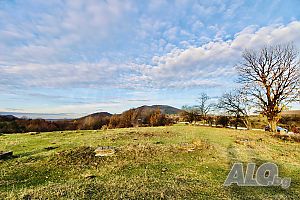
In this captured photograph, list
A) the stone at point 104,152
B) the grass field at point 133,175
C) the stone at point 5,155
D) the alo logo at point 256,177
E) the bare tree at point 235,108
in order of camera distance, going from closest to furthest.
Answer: the grass field at point 133,175 → the alo logo at point 256,177 → the stone at point 5,155 → the stone at point 104,152 → the bare tree at point 235,108

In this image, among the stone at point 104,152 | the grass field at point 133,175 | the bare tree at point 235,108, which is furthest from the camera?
the bare tree at point 235,108

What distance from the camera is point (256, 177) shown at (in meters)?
6.05

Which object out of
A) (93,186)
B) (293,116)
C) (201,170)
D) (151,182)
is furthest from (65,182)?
(293,116)

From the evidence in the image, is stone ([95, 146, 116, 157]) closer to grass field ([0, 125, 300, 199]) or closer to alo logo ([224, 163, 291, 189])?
grass field ([0, 125, 300, 199])

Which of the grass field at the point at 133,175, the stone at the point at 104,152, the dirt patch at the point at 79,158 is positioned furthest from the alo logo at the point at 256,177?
the stone at the point at 104,152

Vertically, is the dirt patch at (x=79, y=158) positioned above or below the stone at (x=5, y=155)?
below

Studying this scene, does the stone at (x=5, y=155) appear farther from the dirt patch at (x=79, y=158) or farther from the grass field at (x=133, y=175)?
the dirt patch at (x=79, y=158)

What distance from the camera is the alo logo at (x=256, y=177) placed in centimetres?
560

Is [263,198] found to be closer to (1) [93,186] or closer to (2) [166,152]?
(1) [93,186]

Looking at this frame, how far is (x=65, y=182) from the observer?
212 inches

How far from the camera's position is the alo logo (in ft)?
18.4

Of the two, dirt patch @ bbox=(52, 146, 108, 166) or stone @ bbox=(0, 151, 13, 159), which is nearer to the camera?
dirt patch @ bbox=(52, 146, 108, 166)

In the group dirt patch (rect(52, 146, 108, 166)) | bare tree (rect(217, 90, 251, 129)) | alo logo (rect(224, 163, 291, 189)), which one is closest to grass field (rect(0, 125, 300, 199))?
dirt patch (rect(52, 146, 108, 166))

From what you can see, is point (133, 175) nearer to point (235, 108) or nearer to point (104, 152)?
point (104, 152)
